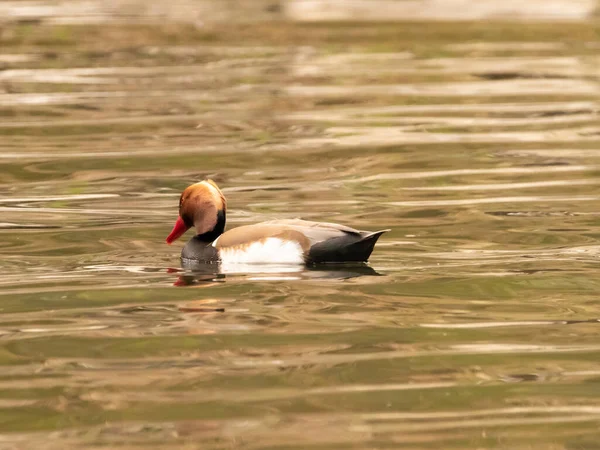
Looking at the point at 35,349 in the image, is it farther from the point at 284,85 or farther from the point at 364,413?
the point at 284,85

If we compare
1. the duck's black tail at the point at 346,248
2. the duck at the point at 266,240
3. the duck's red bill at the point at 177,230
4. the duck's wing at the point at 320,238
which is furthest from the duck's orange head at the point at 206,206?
the duck's black tail at the point at 346,248

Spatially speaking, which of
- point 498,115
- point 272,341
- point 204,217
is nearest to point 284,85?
point 498,115

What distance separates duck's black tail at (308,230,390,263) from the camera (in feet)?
21.9

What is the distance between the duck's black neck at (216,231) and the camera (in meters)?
7.05

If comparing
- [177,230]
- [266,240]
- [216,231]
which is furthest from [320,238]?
[177,230]

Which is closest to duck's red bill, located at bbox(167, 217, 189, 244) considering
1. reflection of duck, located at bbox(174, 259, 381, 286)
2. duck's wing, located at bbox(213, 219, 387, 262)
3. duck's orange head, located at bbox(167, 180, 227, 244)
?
duck's orange head, located at bbox(167, 180, 227, 244)

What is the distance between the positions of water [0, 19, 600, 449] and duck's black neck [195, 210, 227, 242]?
0.20 meters

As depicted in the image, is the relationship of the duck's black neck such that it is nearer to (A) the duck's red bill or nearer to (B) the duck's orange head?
(B) the duck's orange head

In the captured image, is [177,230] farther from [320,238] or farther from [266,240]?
[320,238]

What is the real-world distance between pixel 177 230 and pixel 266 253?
69cm

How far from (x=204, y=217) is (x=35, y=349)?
161cm

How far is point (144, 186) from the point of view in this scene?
9578 millimetres

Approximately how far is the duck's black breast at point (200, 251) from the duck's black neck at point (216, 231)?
0.06 ft

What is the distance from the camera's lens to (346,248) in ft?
22.1
